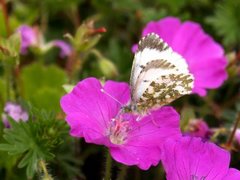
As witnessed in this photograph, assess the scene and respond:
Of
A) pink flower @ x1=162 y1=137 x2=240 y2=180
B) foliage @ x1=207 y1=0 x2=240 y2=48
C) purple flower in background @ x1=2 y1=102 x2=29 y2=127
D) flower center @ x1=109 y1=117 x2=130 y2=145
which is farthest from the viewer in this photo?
foliage @ x1=207 y1=0 x2=240 y2=48

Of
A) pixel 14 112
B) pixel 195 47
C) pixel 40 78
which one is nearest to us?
pixel 14 112

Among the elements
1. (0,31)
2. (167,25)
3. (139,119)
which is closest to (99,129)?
(139,119)

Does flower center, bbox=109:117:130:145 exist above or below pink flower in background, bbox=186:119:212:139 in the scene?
below

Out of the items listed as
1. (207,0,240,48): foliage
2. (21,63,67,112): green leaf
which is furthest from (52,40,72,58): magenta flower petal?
(207,0,240,48): foliage

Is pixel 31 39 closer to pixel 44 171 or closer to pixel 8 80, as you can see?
pixel 8 80

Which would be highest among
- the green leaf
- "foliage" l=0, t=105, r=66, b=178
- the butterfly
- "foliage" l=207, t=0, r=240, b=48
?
"foliage" l=207, t=0, r=240, b=48

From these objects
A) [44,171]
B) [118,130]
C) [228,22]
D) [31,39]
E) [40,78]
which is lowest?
[44,171]

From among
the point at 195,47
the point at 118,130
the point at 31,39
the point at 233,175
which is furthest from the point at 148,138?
the point at 31,39

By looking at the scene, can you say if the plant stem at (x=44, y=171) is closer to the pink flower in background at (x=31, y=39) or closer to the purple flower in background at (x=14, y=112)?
the purple flower in background at (x=14, y=112)

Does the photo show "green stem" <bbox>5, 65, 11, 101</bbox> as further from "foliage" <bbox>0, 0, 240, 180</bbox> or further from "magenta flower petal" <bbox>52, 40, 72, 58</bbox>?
"magenta flower petal" <bbox>52, 40, 72, 58</bbox>
